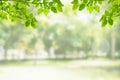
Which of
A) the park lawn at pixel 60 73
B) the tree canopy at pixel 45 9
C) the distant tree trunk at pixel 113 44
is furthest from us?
the distant tree trunk at pixel 113 44

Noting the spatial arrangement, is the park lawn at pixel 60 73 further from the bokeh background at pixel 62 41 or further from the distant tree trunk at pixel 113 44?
the distant tree trunk at pixel 113 44

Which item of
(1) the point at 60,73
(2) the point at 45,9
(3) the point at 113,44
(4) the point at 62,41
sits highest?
(2) the point at 45,9

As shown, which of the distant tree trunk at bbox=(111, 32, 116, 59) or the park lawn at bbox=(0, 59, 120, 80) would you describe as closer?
the park lawn at bbox=(0, 59, 120, 80)

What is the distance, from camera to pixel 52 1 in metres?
2.48

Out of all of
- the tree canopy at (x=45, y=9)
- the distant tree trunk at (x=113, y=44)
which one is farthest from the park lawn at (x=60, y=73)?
the tree canopy at (x=45, y=9)

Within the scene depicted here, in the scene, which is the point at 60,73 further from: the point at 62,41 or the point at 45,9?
the point at 45,9

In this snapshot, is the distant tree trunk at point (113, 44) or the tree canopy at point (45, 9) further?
the distant tree trunk at point (113, 44)

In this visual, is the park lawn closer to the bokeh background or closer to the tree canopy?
the bokeh background

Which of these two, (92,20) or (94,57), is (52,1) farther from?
(94,57)

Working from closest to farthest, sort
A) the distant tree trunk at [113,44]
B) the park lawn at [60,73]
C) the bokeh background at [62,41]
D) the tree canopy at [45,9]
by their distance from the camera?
the tree canopy at [45,9], the park lawn at [60,73], the bokeh background at [62,41], the distant tree trunk at [113,44]

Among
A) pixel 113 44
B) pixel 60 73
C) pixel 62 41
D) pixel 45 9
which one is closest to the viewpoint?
pixel 45 9

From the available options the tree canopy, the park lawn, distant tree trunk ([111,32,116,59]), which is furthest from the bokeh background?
the tree canopy

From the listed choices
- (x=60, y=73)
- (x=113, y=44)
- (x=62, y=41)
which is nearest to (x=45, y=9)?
(x=60, y=73)

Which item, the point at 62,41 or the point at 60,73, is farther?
the point at 62,41
